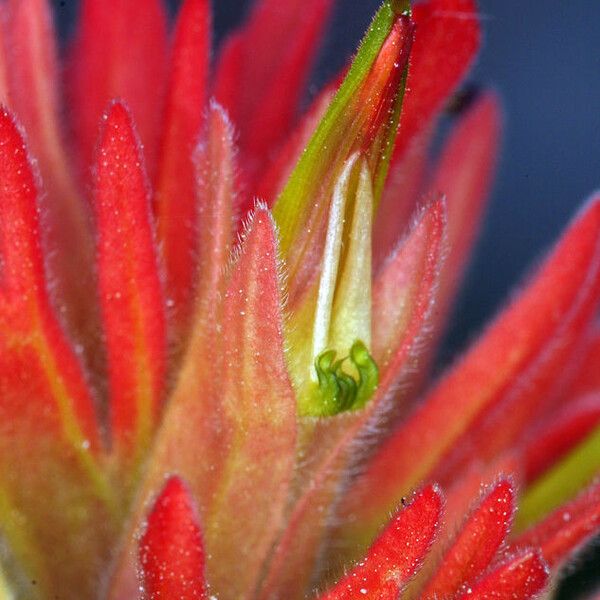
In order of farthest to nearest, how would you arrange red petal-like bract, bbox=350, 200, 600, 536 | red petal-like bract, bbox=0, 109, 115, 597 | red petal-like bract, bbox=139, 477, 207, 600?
red petal-like bract, bbox=350, 200, 600, 536 < red petal-like bract, bbox=0, 109, 115, 597 < red petal-like bract, bbox=139, 477, 207, 600

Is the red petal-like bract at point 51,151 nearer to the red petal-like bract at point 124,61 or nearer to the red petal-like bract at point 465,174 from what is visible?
the red petal-like bract at point 124,61

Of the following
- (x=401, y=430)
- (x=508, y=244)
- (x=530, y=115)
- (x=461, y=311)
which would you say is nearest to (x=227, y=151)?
(x=401, y=430)

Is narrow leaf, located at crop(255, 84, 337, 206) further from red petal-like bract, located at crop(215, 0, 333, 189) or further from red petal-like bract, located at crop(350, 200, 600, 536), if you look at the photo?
red petal-like bract, located at crop(350, 200, 600, 536)

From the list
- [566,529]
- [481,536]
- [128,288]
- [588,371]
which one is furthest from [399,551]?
[588,371]

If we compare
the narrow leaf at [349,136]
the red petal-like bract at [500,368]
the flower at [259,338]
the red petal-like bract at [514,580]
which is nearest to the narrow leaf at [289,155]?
the flower at [259,338]

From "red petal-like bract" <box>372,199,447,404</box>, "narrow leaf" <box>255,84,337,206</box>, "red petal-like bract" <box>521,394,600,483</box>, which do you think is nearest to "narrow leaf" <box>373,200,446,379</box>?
"red petal-like bract" <box>372,199,447,404</box>

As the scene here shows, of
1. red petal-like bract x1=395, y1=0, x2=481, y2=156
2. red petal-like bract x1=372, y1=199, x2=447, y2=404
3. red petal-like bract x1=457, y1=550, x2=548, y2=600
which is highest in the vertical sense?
red petal-like bract x1=395, y1=0, x2=481, y2=156

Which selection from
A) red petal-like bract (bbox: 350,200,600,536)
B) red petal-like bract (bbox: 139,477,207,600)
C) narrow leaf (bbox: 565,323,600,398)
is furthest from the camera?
narrow leaf (bbox: 565,323,600,398)

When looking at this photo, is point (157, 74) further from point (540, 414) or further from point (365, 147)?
point (540, 414)
